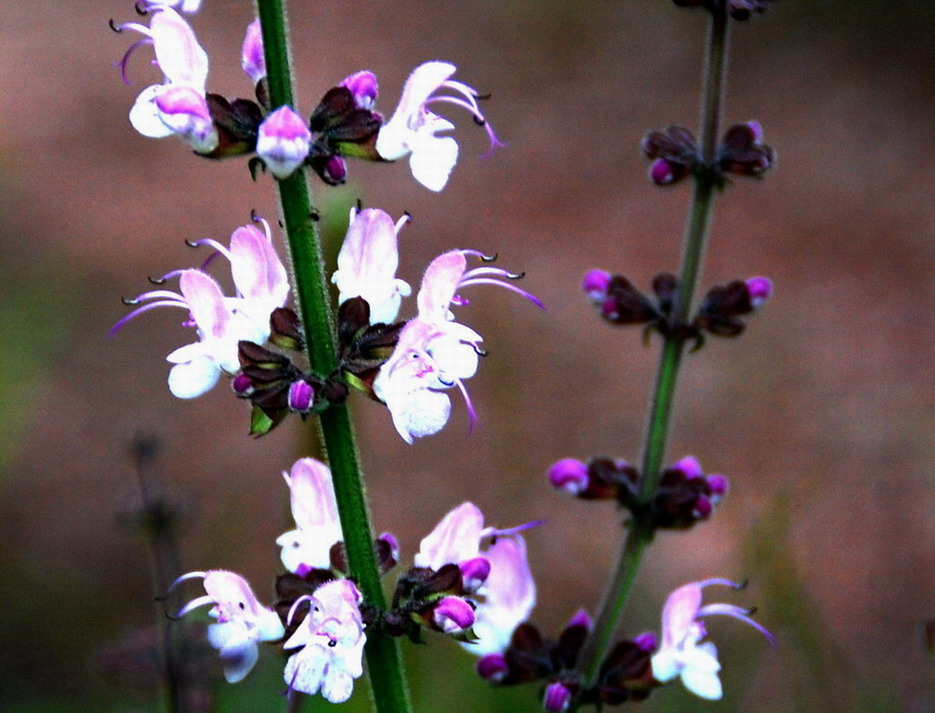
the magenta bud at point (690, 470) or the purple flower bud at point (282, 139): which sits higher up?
the purple flower bud at point (282, 139)

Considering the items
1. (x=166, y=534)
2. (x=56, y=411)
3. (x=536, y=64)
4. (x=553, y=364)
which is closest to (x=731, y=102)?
(x=536, y=64)

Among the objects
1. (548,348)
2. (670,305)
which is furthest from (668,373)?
(548,348)

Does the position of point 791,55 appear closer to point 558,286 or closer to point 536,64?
point 536,64

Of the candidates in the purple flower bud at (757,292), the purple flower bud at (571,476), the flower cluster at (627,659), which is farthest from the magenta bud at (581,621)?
the purple flower bud at (757,292)

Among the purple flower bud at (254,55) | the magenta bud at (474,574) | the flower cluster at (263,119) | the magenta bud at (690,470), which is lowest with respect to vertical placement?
the magenta bud at (474,574)

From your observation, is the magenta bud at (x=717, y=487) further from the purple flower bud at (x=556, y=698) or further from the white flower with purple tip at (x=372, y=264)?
the white flower with purple tip at (x=372, y=264)

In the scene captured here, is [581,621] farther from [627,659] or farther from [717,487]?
[717,487]
